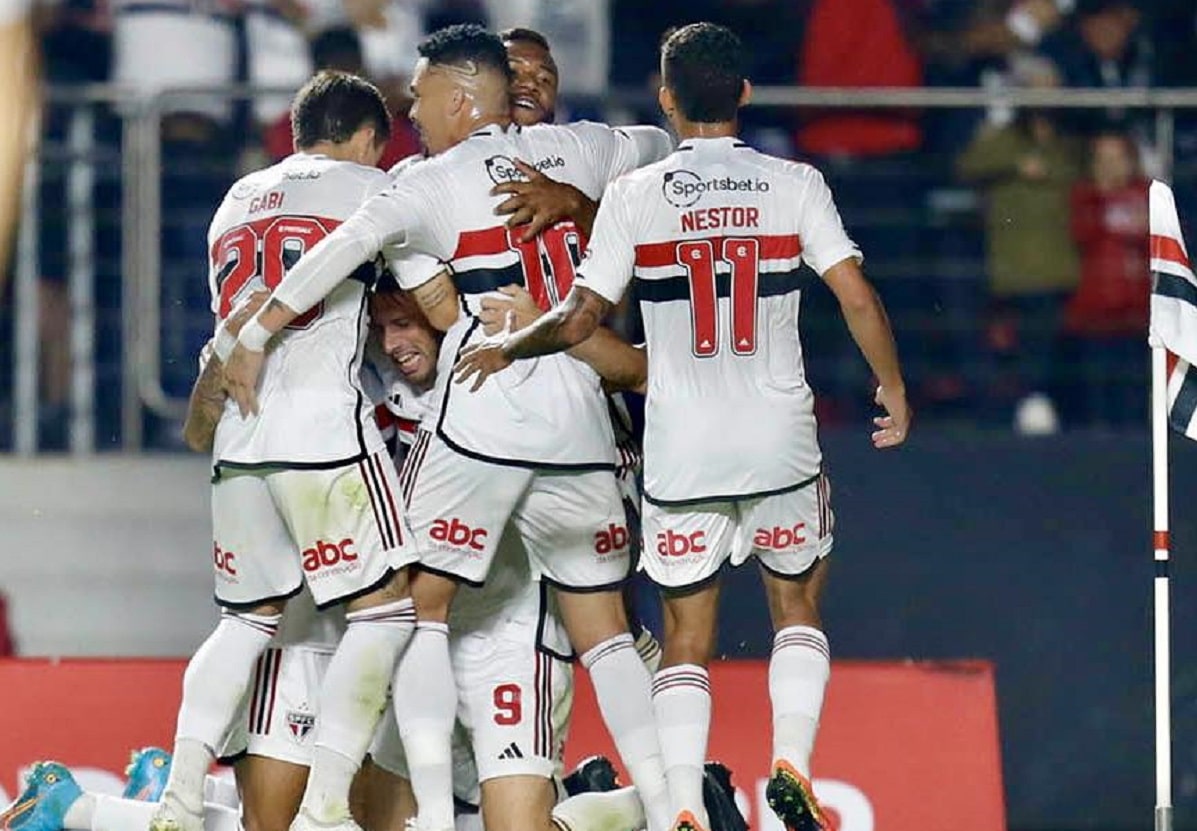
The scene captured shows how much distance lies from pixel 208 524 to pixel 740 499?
4.03m

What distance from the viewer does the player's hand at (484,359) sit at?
8734 mm

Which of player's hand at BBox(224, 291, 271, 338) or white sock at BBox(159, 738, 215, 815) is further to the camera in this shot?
player's hand at BBox(224, 291, 271, 338)

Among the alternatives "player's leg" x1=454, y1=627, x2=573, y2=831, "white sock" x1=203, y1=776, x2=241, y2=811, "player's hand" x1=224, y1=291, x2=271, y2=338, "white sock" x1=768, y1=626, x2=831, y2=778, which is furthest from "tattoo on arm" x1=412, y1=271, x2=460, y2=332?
"white sock" x1=203, y1=776, x2=241, y2=811

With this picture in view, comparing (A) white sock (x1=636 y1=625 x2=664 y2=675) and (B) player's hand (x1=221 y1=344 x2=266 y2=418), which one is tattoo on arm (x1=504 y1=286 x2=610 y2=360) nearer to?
(B) player's hand (x1=221 y1=344 x2=266 y2=418)

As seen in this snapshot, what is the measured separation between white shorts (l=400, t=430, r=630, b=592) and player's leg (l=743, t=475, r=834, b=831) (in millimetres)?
474

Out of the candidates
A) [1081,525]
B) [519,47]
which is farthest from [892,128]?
[519,47]

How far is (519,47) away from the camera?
962 cm

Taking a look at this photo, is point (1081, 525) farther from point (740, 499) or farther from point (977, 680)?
point (740, 499)

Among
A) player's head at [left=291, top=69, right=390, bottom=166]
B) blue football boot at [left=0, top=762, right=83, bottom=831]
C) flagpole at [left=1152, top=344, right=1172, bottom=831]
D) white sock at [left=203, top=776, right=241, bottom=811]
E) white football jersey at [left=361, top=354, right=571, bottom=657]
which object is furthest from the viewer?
white sock at [left=203, top=776, right=241, bottom=811]

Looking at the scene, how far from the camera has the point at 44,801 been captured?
927 cm

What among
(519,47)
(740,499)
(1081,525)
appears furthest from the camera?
(1081,525)

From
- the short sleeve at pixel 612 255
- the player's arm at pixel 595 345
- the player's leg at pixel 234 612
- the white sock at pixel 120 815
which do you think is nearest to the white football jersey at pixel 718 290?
the short sleeve at pixel 612 255

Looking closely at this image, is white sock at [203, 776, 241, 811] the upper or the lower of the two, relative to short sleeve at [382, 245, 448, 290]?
lower

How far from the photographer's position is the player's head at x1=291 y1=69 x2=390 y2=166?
359 inches
